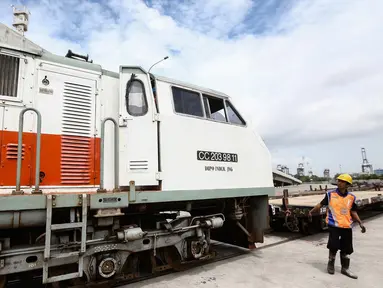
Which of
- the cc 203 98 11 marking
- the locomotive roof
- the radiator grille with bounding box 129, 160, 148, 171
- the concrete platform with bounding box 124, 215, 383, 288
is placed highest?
the locomotive roof

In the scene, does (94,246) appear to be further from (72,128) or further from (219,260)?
(219,260)

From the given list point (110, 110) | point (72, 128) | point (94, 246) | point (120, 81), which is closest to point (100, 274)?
point (94, 246)

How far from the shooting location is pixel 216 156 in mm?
4906

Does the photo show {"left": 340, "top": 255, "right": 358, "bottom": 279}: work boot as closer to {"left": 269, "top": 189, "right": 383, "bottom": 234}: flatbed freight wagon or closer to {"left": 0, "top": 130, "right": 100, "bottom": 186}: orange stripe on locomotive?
{"left": 269, "top": 189, "right": 383, "bottom": 234}: flatbed freight wagon

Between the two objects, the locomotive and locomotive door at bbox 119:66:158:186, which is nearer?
the locomotive

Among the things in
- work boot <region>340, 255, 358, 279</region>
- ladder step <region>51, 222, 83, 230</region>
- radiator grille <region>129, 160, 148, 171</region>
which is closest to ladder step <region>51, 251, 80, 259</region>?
ladder step <region>51, 222, 83, 230</region>

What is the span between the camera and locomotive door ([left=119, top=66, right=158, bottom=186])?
13.4 ft

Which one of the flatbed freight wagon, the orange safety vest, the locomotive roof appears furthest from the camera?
the flatbed freight wagon

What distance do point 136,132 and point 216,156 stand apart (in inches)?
60.0

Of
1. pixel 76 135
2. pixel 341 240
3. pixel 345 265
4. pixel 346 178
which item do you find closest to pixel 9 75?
pixel 76 135

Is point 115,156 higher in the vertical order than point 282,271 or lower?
higher

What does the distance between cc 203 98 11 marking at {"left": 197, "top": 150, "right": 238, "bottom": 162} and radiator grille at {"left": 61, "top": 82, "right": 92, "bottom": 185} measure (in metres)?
1.77

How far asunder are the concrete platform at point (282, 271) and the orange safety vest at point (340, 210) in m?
0.85

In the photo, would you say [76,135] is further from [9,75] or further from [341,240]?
[341,240]
